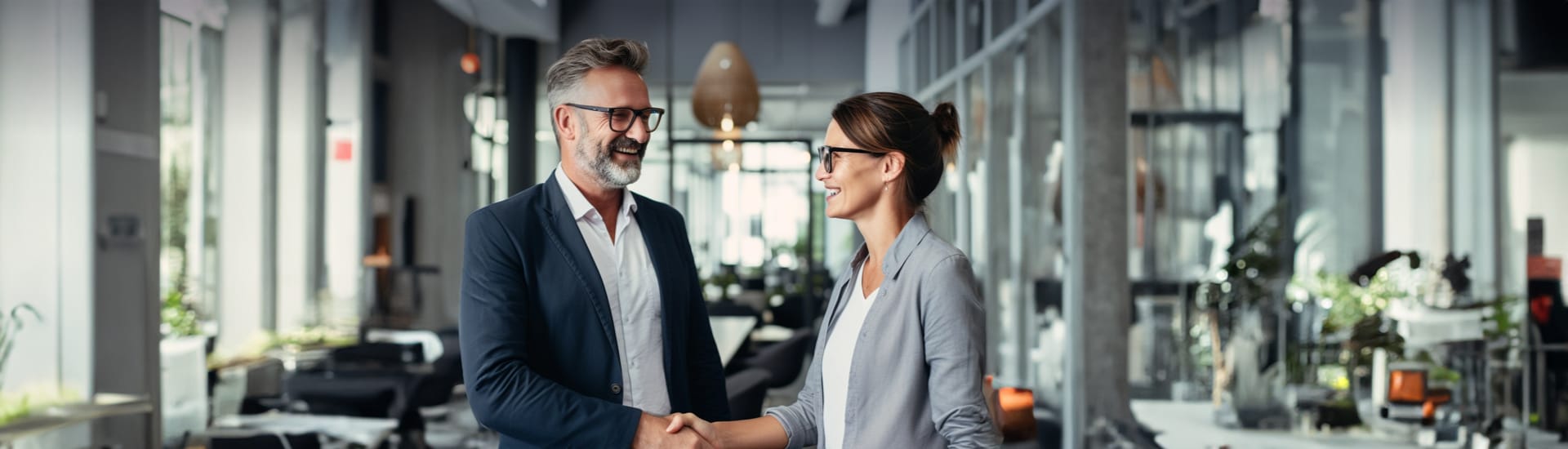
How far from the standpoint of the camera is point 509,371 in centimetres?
178

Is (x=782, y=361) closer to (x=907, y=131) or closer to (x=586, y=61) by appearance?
(x=586, y=61)

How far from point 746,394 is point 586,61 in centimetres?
177

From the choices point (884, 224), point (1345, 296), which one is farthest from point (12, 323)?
point (1345, 296)

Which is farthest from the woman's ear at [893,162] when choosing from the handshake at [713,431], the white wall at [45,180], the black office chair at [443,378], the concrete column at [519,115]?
the concrete column at [519,115]

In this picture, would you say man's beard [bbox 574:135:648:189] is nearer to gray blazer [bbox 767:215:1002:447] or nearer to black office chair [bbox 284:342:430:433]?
gray blazer [bbox 767:215:1002:447]

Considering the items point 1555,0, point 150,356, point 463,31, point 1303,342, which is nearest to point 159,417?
point 150,356

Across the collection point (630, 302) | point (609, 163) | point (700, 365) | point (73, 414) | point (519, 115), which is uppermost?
point (519, 115)

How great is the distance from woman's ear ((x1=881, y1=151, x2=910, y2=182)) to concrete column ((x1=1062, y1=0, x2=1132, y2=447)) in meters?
3.40

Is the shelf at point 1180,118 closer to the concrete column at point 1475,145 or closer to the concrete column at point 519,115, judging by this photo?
the concrete column at point 1475,145

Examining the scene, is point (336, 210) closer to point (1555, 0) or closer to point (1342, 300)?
point (1342, 300)

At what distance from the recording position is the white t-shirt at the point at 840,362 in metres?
1.80

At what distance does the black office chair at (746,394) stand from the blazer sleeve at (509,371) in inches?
62.9

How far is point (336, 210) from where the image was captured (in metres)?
6.30

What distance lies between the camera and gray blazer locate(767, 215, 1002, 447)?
5.30 ft
